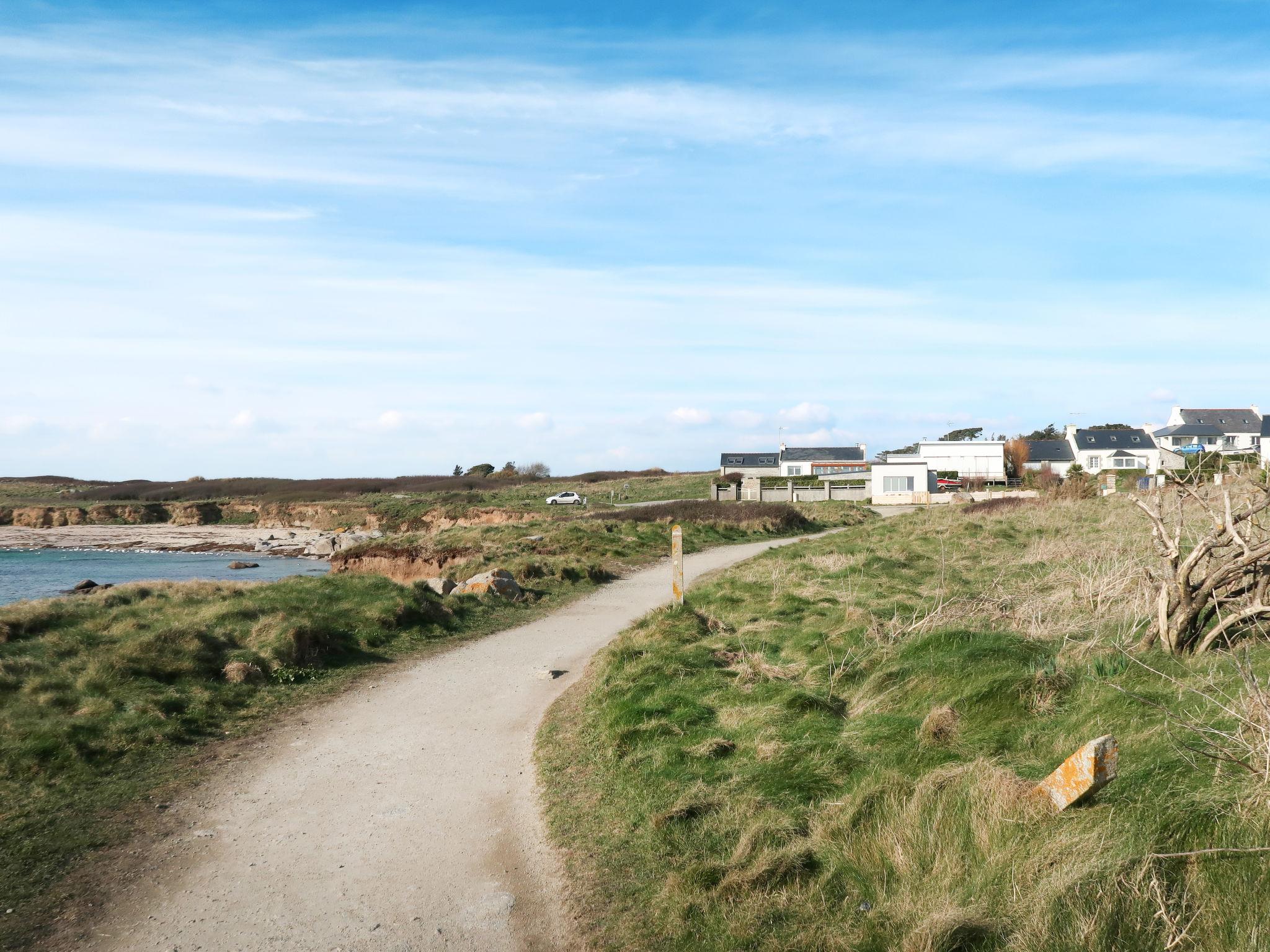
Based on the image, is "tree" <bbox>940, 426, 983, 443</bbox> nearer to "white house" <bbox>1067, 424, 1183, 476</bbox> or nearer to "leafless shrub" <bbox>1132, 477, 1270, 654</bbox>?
"white house" <bbox>1067, 424, 1183, 476</bbox>

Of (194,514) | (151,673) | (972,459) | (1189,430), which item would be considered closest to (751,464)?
(972,459)

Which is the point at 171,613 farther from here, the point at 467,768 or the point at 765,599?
the point at 765,599

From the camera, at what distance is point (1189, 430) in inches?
3246

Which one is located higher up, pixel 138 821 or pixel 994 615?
pixel 994 615

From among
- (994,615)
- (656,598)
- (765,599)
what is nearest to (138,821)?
(994,615)

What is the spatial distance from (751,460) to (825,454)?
10.1 m

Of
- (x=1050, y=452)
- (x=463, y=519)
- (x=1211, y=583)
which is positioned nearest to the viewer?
(x=1211, y=583)

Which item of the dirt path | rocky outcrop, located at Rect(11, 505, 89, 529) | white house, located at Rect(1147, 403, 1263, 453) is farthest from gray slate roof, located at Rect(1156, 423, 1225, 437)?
rocky outcrop, located at Rect(11, 505, 89, 529)

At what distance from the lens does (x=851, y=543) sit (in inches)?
1035

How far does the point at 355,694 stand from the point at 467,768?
357 centimetres

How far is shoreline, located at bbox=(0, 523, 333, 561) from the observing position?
167ft

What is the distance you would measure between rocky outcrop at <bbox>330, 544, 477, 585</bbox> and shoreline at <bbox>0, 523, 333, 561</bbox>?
17.0 metres

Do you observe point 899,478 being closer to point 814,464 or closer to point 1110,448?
point 814,464

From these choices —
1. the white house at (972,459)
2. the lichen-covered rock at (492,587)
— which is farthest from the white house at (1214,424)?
the lichen-covered rock at (492,587)
